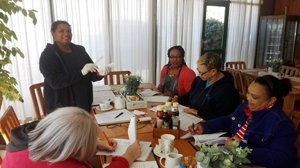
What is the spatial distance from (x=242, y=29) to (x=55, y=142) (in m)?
5.28

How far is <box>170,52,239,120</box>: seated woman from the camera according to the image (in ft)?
5.86

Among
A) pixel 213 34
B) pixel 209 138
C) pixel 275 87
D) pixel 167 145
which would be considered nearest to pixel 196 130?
pixel 209 138

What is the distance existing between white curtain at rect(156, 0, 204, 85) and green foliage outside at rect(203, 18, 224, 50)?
0.81 ft

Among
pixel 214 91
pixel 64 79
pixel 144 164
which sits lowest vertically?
pixel 144 164

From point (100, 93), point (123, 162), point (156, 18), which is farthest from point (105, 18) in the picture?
point (123, 162)

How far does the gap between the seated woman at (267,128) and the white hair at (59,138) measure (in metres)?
0.84

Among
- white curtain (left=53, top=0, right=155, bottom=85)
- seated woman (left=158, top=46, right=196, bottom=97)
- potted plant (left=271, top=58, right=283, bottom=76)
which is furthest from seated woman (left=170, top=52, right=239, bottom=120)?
white curtain (left=53, top=0, right=155, bottom=85)

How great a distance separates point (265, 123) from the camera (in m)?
1.25

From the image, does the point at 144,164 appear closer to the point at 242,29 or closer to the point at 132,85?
the point at 132,85

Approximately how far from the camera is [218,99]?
1.82 metres

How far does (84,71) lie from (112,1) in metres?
2.24

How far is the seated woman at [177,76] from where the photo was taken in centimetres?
262

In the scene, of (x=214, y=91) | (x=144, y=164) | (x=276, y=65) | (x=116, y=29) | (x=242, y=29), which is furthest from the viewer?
(x=242, y=29)

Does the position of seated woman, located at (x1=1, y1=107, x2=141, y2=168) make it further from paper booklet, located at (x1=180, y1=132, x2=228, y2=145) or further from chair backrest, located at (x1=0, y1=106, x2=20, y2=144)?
paper booklet, located at (x1=180, y1=132, x2=228, y2=145)
